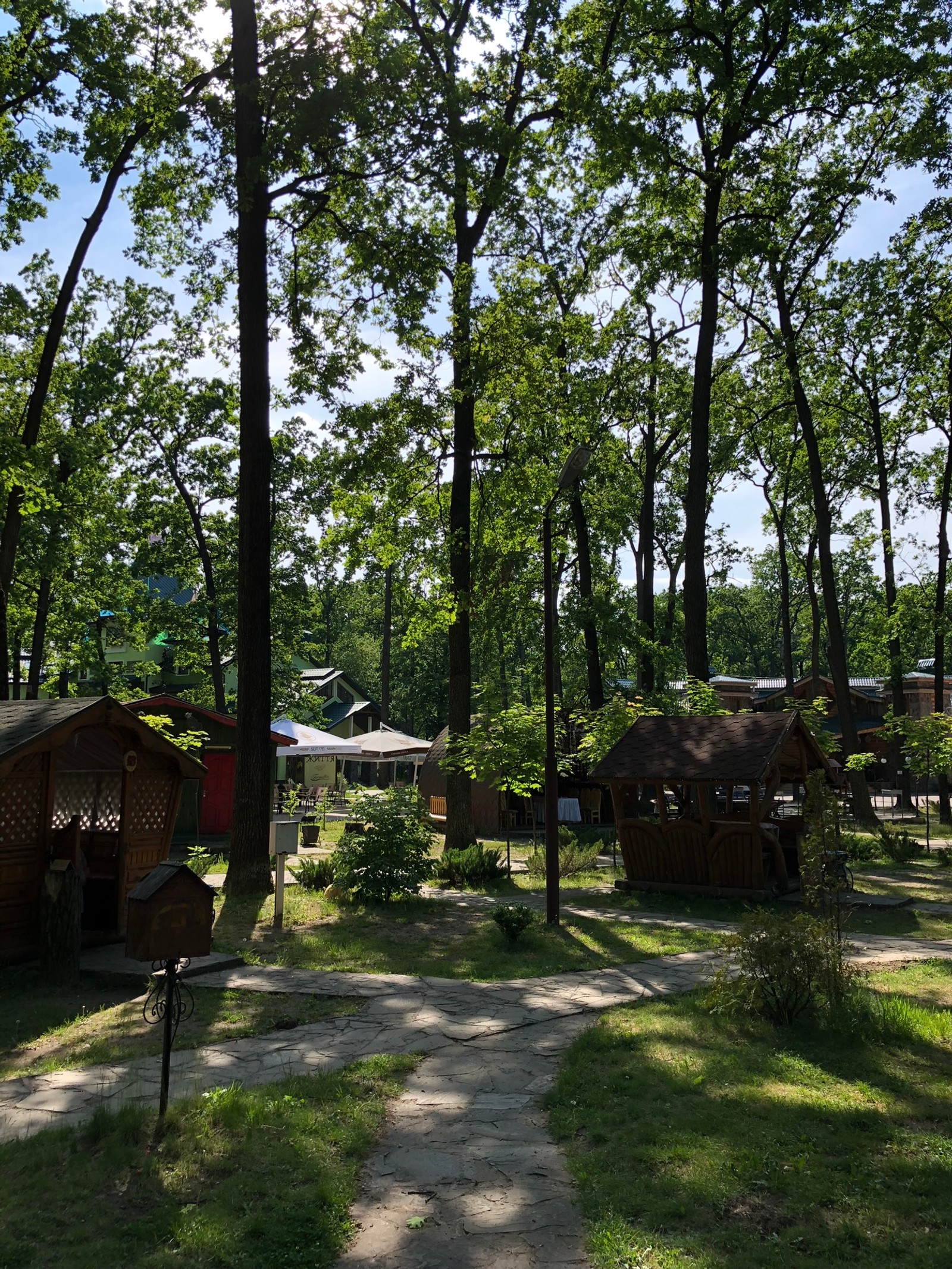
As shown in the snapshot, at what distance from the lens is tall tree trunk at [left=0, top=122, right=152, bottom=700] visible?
14617mm

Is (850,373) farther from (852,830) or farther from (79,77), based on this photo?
(79,77)

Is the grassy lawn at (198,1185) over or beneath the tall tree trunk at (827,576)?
beneath

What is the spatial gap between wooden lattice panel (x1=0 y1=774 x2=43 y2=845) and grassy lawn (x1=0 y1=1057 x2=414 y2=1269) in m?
4.86

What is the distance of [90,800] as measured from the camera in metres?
11.1

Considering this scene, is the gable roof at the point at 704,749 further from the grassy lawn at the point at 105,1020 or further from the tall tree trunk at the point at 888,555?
the tall tree trunk at the point at 888,555

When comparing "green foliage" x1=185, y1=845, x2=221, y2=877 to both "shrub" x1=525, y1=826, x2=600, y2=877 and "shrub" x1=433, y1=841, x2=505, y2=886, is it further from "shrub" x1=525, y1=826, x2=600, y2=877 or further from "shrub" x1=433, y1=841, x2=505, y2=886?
"shrub" x1=525, y1=826, x2=600, y2=877

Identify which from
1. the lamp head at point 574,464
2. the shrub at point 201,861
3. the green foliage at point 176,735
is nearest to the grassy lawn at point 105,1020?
the shrub at point 201,861

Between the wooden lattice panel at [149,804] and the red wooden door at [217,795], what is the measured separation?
13.5 metres

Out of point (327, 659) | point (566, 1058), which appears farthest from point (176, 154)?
point (327, 659)

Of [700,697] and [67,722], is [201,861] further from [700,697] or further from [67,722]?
[700,697]

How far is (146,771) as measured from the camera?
1069 cm

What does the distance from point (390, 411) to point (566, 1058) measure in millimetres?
13714

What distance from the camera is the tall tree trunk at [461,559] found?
1719cm

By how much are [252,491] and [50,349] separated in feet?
14.3
